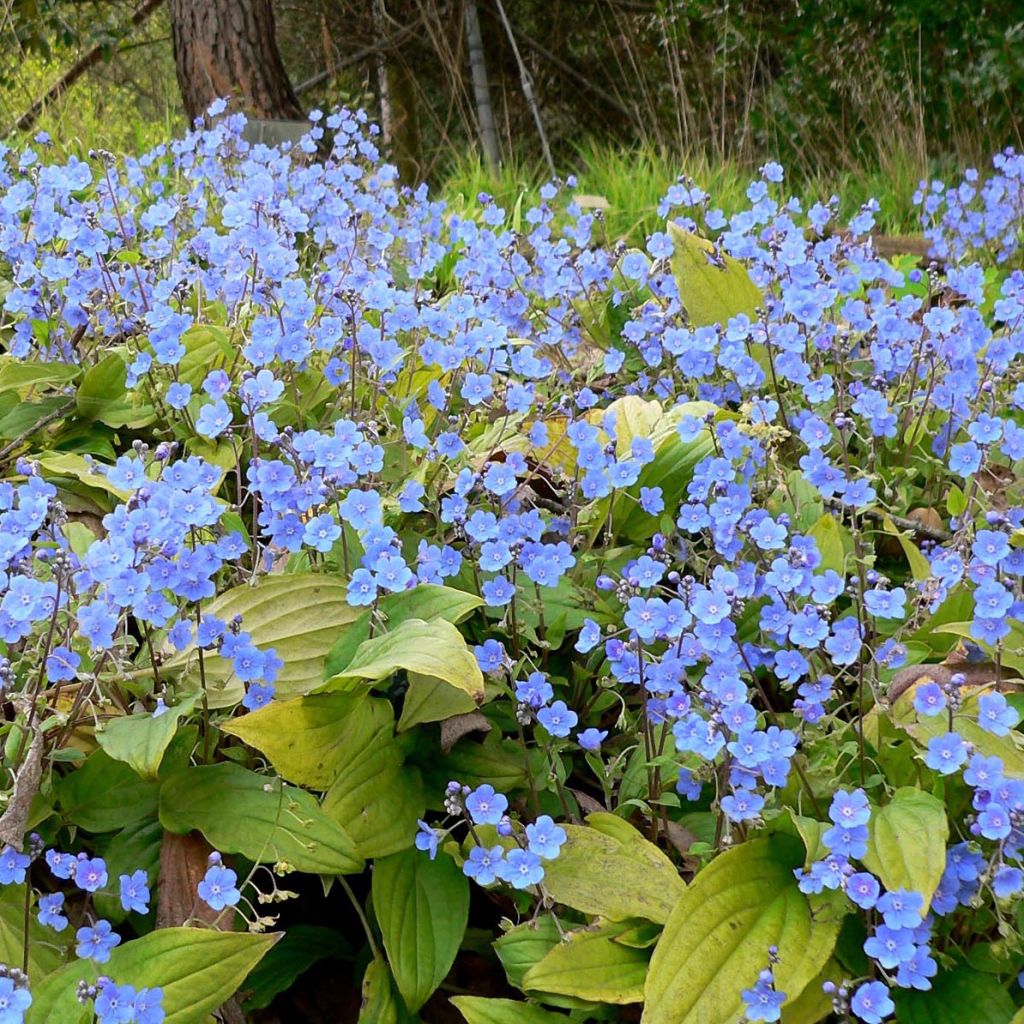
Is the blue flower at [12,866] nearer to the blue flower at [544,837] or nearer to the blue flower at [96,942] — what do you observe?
the blue flower at [96,942]

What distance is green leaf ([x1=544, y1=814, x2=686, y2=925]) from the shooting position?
1.40 m

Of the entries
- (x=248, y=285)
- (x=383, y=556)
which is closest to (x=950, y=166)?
(x=248, y=285)

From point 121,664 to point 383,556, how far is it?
1.22 ft

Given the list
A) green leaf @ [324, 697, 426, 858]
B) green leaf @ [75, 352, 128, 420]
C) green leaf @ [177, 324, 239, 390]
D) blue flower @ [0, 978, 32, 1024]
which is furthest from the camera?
green leaf @ [177, 324, 239, 390]

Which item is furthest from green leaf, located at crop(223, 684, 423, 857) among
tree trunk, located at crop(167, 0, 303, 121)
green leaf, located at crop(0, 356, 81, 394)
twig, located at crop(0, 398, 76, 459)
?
tree trunk, located at crop(167, 0, 303, 121)

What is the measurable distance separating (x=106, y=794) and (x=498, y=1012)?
0.60m

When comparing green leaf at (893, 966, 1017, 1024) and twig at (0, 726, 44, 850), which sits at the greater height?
twig at (0, 726, 44, 850)

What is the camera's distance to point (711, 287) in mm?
2576

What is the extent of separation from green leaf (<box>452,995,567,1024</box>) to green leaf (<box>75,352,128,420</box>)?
1489mm

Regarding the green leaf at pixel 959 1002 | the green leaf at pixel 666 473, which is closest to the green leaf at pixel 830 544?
the green leaf at pixel 666 473

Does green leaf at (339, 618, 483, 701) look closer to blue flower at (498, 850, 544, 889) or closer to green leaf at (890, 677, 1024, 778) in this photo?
blue flower at (498, 850, 544, 889)

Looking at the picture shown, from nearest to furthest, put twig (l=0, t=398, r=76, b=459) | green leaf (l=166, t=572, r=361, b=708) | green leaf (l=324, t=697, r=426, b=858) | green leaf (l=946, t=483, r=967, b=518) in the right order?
green leaf (l=324, t=697, r=426, b=858), green leaf (l=166, t=572, r=361, b=708), green leaf (l=946, t=483, r=967, b=518), twig (l=0, t=398, r=76, b=459)

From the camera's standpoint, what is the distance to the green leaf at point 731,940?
1.28 metres

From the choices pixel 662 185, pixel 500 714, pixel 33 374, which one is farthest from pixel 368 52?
pixel 500 714
